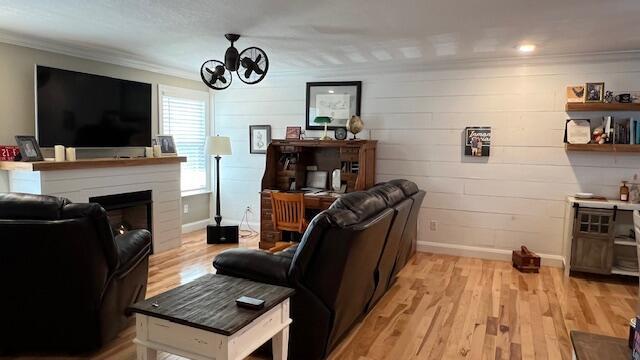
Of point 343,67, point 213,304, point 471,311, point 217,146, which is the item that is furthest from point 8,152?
point 471,311

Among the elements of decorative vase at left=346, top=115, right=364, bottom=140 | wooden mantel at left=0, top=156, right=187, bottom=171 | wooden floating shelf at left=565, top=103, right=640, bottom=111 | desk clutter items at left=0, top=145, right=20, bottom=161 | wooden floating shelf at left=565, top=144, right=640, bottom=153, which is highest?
wooden floating shelf at left=565, top=103, right=640, bottom=111

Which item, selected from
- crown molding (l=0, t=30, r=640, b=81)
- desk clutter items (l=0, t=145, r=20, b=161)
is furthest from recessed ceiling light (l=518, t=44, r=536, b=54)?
desk clutter items (l=0, t=145, r=20, b=161)

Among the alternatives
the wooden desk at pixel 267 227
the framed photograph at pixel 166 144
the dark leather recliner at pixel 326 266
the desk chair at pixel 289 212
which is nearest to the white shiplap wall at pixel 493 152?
the desk chair at pixel 289 212

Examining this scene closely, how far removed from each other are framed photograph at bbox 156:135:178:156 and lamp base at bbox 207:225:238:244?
109 cm

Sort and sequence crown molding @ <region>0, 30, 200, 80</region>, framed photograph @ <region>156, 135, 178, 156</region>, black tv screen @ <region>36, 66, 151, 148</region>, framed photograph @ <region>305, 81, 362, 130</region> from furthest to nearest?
framed photograph @ <region>305, 81, 362, 130</region>, framed photograph @ <region>156, 135, 178, 156</region>, black tv screen @ <region>36, 66, 151, 148</region>, crown molding @ <region>0, 30, 200, 80</region>

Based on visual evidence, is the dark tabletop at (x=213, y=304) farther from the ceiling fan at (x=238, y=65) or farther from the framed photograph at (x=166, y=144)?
the framed photograph at (x=166, y=144)

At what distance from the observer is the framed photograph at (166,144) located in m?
5.49

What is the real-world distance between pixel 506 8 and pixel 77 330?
3574 millimetres

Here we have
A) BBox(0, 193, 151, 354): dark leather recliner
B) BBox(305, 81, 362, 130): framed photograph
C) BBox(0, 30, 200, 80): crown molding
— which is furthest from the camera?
BBox(305, 81, 362, 130): framed photograph

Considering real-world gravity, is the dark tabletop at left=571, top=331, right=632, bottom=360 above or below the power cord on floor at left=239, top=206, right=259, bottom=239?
above

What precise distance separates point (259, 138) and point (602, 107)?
4.20m

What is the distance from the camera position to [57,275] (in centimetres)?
244

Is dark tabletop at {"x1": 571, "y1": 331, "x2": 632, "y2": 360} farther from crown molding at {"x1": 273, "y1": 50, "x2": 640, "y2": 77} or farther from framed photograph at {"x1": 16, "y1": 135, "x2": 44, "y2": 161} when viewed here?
framed photograph at {"x1": 16, "y1": 135, "x2": 44, "y2": 161}

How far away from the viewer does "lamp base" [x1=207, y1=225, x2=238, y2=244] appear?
5.63m
